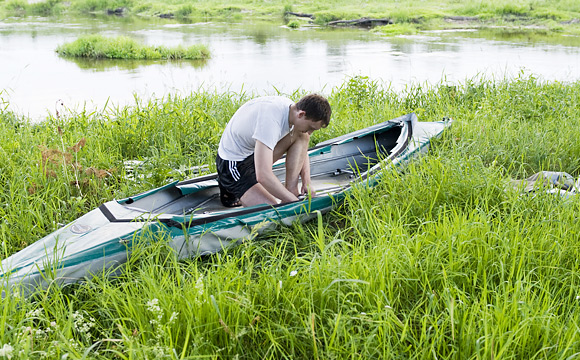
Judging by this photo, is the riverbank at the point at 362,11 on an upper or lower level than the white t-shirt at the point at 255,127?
upper

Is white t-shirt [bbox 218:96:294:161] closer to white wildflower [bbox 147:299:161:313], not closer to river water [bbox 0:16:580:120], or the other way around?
white wildflower [bbox 147:299:161:313]

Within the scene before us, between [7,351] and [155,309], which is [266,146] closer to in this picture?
[155,309]

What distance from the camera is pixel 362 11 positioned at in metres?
23.5

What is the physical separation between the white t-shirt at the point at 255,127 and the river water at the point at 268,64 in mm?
3285

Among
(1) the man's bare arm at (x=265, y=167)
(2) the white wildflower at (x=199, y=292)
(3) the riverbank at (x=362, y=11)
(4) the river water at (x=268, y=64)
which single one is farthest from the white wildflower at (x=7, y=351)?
(3) the riverbank at (x=362, y=11)

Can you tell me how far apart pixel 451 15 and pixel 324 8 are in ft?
22.5

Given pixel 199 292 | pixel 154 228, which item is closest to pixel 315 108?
pixel 154 228

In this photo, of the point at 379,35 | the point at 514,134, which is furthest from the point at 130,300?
the point at 379,35

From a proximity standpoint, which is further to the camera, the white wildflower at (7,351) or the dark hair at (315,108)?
the dark hair at (315,108)

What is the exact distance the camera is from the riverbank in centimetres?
1980

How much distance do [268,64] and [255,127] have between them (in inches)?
339

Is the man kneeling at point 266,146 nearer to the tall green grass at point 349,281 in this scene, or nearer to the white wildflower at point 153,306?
the tall green grass at point 349,281

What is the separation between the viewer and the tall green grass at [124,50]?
12.5 metres

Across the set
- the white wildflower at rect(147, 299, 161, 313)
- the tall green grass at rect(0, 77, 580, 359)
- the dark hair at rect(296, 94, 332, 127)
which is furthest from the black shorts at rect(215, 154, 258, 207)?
the white wildflower at rect(147, 299, 161, 313)
